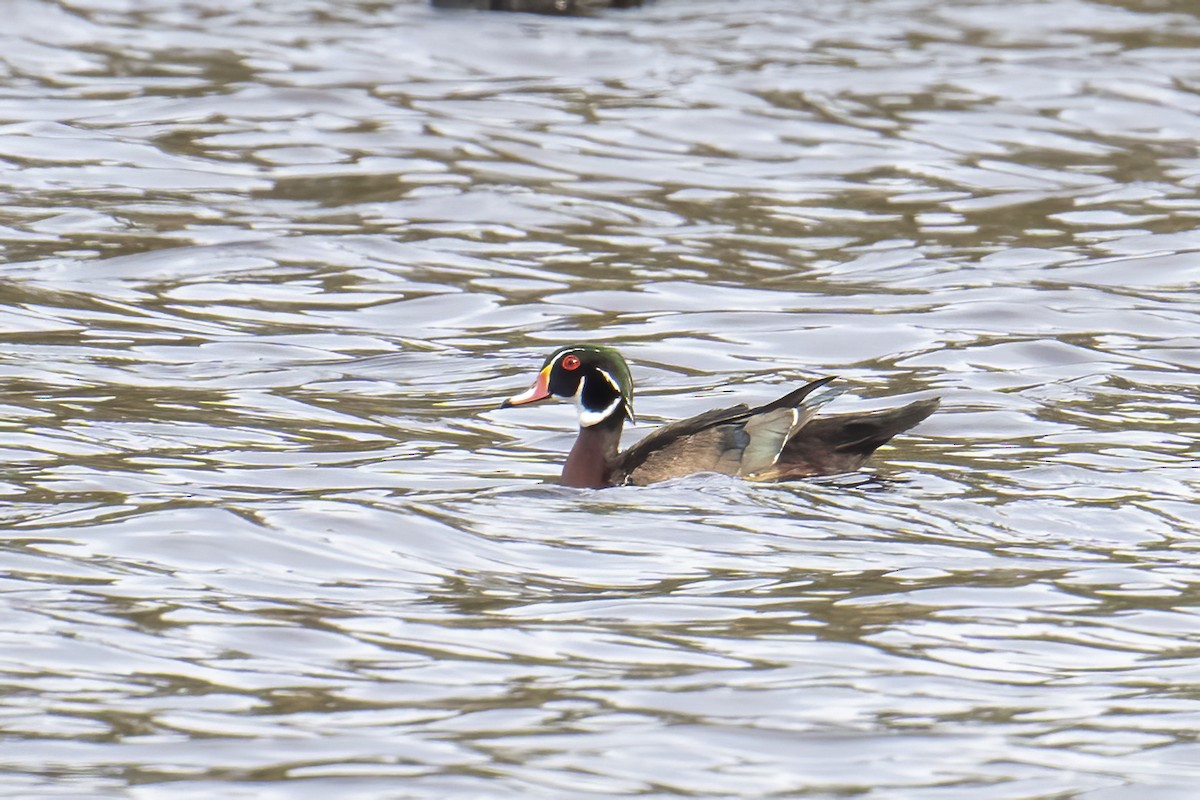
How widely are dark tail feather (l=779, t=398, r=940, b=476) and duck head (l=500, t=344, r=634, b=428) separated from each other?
748mm

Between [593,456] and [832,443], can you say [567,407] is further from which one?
[832,443]

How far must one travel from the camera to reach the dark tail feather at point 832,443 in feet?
30.0

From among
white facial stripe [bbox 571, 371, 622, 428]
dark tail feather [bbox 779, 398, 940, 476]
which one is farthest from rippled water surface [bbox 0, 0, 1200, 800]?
white facial stripe [bbox 571, 371, 622, 428]

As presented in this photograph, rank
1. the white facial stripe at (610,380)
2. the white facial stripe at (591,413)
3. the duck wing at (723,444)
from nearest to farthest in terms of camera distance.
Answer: the duck wing at (723,444)
the white facial stripe at (591,413)
the white facial stripe at (610,380)

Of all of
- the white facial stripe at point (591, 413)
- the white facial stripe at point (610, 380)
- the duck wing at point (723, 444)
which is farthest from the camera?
the white facial stripe at point (610, 380)

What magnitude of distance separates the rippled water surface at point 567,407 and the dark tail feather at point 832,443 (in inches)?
4.2

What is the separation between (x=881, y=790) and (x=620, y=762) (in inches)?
25.9

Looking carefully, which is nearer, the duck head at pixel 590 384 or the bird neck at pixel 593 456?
the bird neck at pixel 593 456

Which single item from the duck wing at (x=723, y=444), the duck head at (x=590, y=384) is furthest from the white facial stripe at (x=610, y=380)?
the duck wing at (x=723, y=444)

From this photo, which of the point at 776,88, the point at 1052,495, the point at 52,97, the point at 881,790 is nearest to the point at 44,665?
the point at 881,790

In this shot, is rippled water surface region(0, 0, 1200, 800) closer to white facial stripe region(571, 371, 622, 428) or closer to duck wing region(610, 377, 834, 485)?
duck wing region(610, 377, 834, 485)

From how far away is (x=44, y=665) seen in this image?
655 centimetres

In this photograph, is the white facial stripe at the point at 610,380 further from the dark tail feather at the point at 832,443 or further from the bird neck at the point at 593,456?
the dark tail feather at the point at 832,443

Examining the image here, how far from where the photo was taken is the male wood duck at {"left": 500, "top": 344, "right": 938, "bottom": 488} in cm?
905
